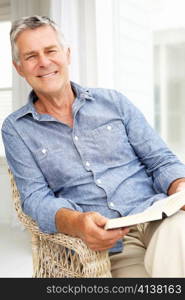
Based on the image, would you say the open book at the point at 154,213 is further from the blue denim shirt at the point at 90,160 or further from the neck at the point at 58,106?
the neck at the point at 58,106

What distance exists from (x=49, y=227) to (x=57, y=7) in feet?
7.88

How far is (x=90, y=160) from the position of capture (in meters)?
1.49

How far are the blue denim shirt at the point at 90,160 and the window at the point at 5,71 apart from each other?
2.86 m

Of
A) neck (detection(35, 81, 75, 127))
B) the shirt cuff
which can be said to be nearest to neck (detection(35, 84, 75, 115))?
neck (detection(35, 81, 75, 127))

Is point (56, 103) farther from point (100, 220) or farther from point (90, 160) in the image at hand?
point (100, 220)

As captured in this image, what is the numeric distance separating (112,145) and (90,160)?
0.35ft

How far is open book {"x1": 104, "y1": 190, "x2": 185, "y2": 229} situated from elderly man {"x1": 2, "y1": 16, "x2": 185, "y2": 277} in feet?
0.67

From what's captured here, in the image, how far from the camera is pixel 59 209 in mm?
1305

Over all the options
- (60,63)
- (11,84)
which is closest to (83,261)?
(60,63)

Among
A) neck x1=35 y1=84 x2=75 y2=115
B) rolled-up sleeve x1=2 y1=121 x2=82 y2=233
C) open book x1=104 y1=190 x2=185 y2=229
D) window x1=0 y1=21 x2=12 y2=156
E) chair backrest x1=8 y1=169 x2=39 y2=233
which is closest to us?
open book x1=104 y1=190 x2=185 y2=229

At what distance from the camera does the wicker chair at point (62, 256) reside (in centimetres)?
120

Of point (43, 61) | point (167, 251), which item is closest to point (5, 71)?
point (43, 61)

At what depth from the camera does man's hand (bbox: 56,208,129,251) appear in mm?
1165

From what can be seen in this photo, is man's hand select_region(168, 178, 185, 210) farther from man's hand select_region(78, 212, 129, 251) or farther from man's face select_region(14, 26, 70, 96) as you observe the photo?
man's face select_region(14, 26, 70, 96)
